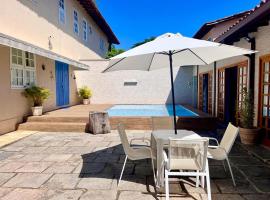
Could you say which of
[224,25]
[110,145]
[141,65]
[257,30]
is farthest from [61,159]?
[224,25]

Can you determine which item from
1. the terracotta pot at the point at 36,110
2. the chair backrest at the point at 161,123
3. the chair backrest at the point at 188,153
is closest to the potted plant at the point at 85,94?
the terracotta pot at the point at 36,110

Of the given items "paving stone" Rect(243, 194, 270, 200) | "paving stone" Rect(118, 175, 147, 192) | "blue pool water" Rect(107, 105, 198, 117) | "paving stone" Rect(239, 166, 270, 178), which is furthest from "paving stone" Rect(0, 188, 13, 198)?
"blue pool water" Rect(107, 105, 198, 117)

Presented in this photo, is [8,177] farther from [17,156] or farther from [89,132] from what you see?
[89,132]

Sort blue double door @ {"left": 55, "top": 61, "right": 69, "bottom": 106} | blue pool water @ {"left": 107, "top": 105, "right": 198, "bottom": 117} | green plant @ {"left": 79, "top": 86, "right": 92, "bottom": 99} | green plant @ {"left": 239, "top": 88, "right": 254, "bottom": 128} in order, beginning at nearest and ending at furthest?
green plant @ {"left": 239, "top": 88, "right": 254, "bottom": 128} → blue pool water @ {"left": 107, "top": 105, "right": 198, "bottom": 117} → blue double door @ {"left": 55, "top": 61, "right": 69, "bottom": 106} → green plant @ {"left": 79, "top": 86, "right": 92, "bottom": 99}

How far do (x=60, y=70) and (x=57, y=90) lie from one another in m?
1.52

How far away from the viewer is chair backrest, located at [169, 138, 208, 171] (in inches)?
172

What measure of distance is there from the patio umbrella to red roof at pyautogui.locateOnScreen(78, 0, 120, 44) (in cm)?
1477

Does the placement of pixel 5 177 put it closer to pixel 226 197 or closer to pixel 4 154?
pixel 4 154

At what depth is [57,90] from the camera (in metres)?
16.8

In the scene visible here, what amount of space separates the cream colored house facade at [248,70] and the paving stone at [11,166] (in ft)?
24.6

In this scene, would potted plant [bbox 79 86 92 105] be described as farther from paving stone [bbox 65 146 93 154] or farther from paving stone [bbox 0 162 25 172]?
paving stone [bbox 0 162 25 172]

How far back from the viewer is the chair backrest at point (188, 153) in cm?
436

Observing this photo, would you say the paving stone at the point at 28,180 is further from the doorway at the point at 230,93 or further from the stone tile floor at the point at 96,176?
the doorway at the point at 230,93

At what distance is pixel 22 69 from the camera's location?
12.1m
